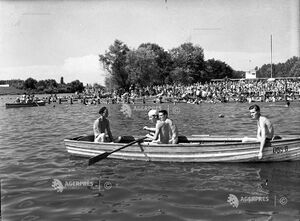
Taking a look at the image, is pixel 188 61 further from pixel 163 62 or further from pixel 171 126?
pixel 171 126

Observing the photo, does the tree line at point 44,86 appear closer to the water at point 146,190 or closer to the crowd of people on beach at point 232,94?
the crowd of people on beach at point 232,94

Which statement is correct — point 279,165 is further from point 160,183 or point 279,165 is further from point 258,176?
point 160,183

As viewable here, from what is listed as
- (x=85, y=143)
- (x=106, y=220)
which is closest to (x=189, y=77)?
(x=85, y=143)

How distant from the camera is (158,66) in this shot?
295 feet

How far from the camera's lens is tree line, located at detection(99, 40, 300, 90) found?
78.0 m

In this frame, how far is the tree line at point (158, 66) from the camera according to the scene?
256 ft

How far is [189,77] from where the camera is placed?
95812mm

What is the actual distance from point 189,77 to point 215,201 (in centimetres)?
8762

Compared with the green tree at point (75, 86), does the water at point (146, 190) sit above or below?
below

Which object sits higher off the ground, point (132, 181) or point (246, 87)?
point (246, 87)

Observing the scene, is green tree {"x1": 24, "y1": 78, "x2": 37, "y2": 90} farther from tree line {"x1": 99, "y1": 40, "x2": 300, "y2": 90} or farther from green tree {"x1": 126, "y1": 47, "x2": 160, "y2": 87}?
green tree {"x1": 126, "y1": 47, "x2": 160, "y2": 87}

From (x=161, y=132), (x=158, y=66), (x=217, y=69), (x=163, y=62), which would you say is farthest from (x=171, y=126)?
(x=217, y=69)

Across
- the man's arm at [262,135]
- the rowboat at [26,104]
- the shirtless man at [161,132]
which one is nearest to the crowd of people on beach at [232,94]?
the rowboat at [26,104]

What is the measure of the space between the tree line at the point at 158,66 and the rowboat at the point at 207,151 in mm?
63198
